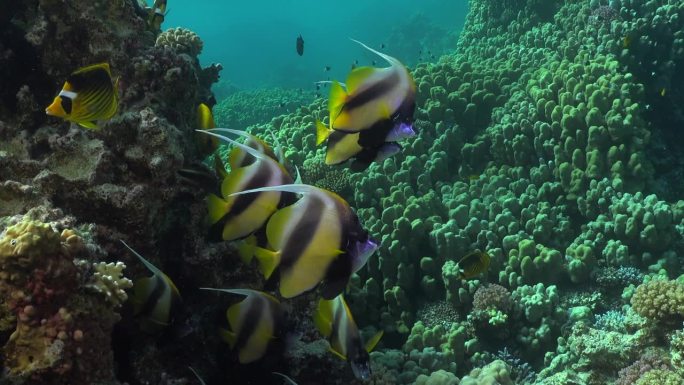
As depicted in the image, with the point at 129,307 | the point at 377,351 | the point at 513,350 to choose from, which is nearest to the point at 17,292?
the point at 129,307

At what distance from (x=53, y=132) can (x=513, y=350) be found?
4.48 meters

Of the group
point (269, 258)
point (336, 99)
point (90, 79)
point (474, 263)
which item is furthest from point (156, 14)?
point (269, 258)

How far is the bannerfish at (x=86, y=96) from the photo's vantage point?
2.51m

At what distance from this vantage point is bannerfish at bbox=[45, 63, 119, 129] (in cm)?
251

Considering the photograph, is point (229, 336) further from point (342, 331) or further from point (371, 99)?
point (371, 99)

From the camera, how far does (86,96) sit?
101 inches

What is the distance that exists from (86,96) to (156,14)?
307 centimetres

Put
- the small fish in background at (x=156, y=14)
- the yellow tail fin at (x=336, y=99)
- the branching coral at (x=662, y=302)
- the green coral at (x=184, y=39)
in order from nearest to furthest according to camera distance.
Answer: the yellow tail fin at (x=336, y=99), the branching coral at (x=662, y=302), the small fish in background at (x=156, y=14), the green coral at (x=184, y=39)

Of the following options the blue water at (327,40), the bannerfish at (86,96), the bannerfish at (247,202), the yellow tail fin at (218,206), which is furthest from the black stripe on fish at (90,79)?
the blue water at (327,40)

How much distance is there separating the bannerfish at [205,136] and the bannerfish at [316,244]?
7.49ft

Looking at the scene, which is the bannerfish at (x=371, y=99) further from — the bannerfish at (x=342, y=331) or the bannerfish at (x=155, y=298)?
the bannerfish at (x=155, y=298)

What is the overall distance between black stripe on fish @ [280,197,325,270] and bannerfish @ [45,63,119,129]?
1537mm

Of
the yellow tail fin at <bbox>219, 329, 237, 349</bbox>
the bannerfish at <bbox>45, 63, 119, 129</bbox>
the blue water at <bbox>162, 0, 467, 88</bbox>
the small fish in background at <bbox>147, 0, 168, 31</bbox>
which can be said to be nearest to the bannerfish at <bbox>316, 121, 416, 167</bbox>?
the yellow tail fin at <bbox>219, 329, 237, 349</bbox>

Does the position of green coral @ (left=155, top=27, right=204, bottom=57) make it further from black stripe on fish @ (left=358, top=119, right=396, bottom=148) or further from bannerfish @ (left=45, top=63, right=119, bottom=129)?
black stripe on fish @ (left=358, top=119, right=396, bottom=148)
